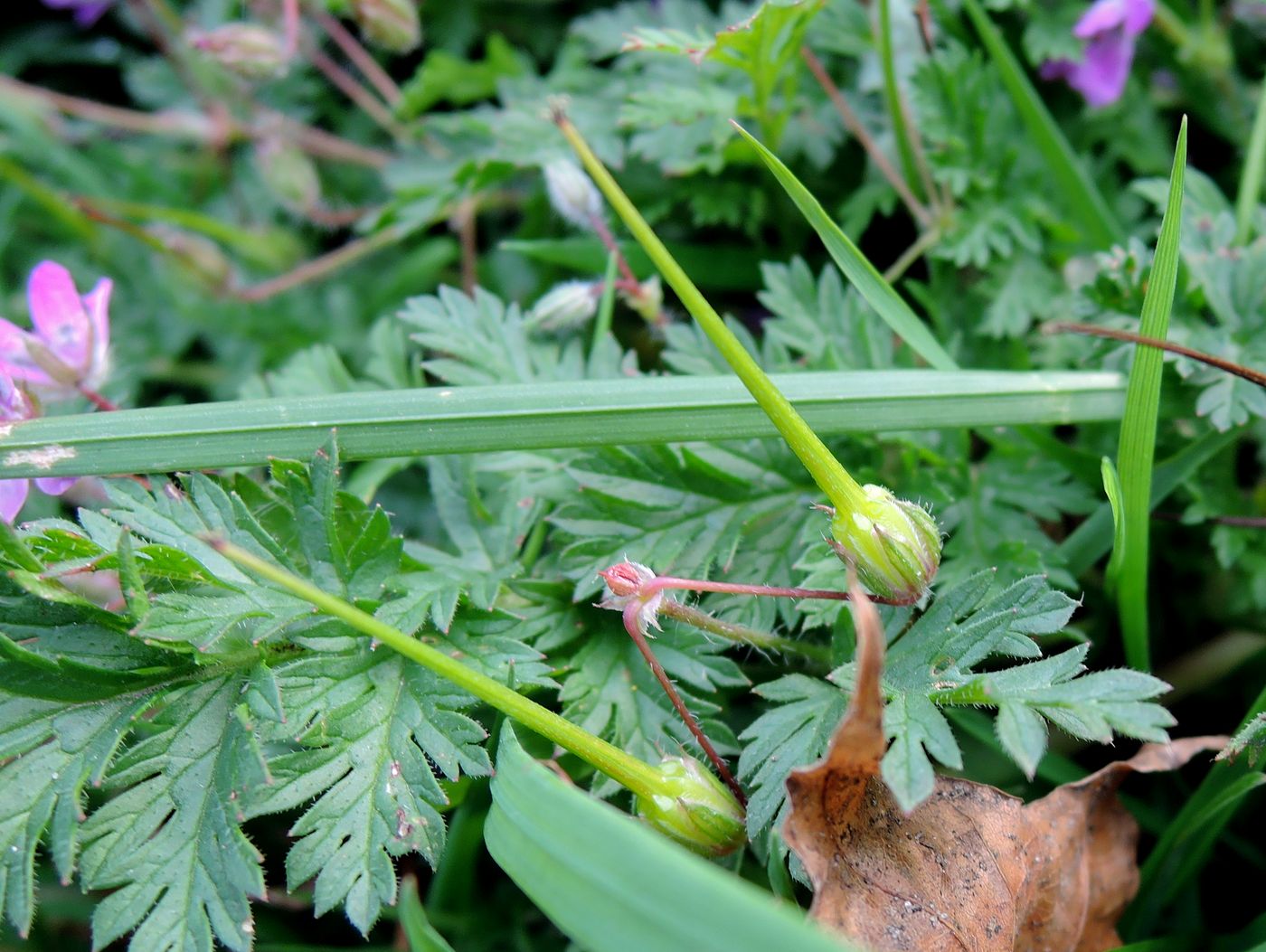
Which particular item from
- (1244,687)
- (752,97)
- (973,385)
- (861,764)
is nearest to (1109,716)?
(861,764)

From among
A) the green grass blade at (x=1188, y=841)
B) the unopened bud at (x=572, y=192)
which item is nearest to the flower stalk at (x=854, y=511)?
the green grass blade at (x=1188, y=841)

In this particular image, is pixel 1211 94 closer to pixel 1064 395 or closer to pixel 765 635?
pixel 1064 395

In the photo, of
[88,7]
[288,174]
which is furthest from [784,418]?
[88,7]

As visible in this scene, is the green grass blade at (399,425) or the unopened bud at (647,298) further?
the unopened bud at (647,298)

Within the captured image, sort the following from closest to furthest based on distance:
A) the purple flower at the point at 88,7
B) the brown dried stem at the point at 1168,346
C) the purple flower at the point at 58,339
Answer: the brown dried stem at the point at 1168,346
the purple flower at the point at 58,339
the purple flower at the point at 88,7

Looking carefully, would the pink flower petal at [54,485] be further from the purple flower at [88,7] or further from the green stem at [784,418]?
the purple flower at [88,7]

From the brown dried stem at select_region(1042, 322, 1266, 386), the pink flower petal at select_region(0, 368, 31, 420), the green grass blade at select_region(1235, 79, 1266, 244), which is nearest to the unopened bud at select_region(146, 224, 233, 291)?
the pink flower petal at select_region(0, 368, 31, 420)

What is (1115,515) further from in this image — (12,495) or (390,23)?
(390,23)

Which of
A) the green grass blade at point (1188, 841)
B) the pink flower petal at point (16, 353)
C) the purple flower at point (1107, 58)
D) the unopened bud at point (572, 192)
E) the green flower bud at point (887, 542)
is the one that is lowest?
the green grass blade at point (1188, 841)
